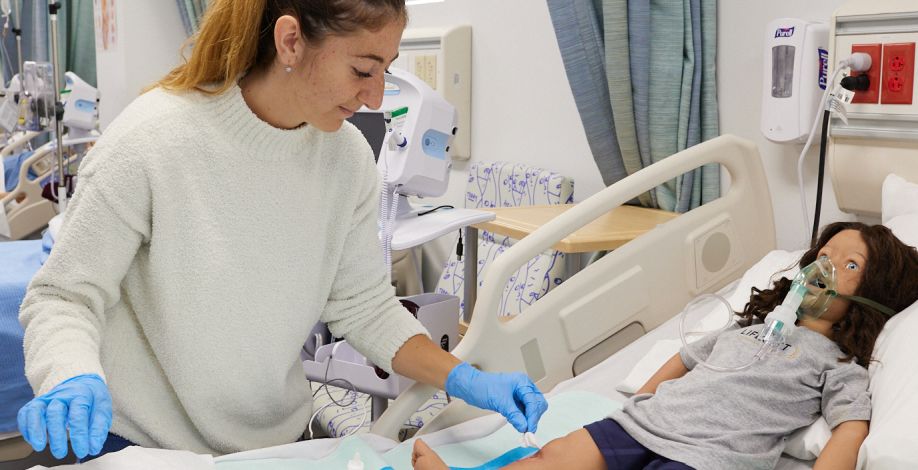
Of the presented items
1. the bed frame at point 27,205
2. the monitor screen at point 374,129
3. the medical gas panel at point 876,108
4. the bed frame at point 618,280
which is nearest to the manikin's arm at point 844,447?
the bed frame at point 618,280

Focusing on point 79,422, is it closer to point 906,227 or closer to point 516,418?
point 516,418

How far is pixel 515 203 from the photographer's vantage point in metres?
3.31

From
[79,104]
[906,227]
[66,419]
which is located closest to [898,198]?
[906,227]

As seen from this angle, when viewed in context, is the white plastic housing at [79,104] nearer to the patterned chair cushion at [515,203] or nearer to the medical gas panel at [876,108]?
the patterned chair cushion at [515,203]

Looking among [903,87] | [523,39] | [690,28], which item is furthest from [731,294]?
[523,39]

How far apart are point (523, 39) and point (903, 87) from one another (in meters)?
1.59

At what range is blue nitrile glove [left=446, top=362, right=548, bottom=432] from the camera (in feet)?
4.54

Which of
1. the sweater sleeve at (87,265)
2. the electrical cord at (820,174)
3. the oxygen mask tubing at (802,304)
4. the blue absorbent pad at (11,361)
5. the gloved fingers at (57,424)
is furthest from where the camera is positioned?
the blue absorbent pad at (11,361)

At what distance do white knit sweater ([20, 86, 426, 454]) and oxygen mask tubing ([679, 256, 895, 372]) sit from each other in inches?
29.2

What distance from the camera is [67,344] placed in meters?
1.14

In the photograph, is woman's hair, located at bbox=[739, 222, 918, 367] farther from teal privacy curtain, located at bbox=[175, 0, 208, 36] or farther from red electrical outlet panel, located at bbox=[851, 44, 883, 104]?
teal privacy curtain, located at bbox=[175, 0, 208, 36]

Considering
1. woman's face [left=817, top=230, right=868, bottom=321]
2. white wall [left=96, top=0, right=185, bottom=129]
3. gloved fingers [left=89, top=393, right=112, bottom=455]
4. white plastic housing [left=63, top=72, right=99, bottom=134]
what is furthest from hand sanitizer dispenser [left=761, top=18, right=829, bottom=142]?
white wall [left=96, top=0, right=185, bottom=129]

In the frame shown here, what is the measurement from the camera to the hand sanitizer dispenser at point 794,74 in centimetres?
211

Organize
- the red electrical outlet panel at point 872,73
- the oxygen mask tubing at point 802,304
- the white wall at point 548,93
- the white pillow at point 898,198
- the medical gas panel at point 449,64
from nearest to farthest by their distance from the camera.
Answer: the oxygen mask tubing at point 802,304 < the white pillow at point 898,198 < the red electrical outlet panel at point 872,73 < the white wall at point 548,93 < the medical gas panel at point 449,64
